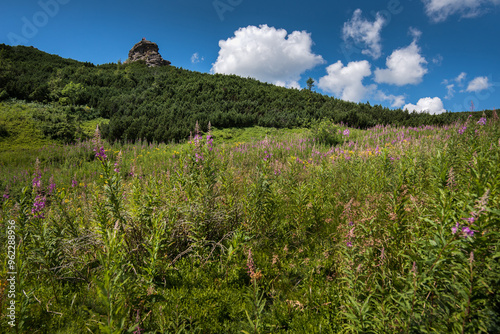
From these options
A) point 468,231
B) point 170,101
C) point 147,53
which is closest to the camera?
point 468,231

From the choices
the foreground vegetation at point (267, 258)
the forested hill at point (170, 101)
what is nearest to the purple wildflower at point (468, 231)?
the foreground vegetation at point (267, 258)

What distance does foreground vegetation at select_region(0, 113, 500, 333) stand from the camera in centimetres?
155

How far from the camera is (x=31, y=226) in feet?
9.02

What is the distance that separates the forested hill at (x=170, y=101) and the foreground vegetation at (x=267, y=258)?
411 inches

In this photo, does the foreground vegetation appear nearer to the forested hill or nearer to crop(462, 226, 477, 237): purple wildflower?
crop(462, 226, 477, 237): purple wildflower

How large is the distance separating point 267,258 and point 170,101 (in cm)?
1826

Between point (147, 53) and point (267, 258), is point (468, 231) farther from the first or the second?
point (147, 53)

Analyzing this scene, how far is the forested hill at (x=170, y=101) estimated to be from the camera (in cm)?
1392

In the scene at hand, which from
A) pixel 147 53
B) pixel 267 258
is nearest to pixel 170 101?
pixel 267 258

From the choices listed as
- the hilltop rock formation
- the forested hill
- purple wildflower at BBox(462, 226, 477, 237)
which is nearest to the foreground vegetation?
purple wildflower at BBox(462, 226, 477, 237)

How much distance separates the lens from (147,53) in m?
39.6

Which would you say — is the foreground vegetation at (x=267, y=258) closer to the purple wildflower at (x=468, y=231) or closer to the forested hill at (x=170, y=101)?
the purple wildflower at (x=468, y=231)

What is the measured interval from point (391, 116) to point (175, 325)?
56.2 feet

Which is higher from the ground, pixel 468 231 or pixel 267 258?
pixel 468 231
